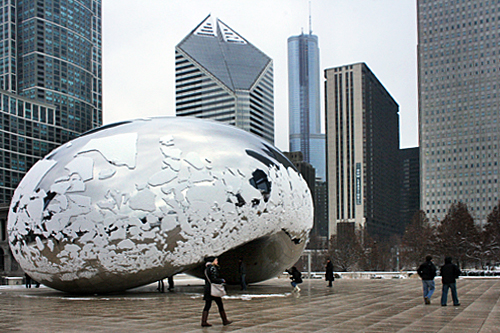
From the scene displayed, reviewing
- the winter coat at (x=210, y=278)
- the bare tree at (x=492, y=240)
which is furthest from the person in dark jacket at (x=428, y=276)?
the bare tree at (x=492, y=240)

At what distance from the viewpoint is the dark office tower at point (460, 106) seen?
14738cm

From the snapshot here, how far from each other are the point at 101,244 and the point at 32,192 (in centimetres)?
305

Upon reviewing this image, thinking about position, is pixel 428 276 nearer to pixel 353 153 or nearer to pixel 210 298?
pixel 210 298

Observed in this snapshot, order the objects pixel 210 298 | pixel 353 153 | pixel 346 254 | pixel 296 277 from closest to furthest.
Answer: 1. pixel 210 298
2. pixel 296 277
3. pixel 346 254
4. pixel 353 153

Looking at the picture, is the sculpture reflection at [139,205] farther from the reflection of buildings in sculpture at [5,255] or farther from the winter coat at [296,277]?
the reflection of buildings in sculpture at [5,255]

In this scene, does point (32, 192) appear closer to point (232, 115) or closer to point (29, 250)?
point (29, 250)

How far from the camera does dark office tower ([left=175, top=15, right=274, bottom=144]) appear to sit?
17988 centimetres

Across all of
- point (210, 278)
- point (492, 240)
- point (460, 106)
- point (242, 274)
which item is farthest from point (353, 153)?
point (210, 278)

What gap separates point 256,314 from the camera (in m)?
12.9

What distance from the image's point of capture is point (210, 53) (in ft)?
601

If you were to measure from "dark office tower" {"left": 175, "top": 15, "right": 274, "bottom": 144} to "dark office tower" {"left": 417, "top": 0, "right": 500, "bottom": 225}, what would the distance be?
56.7 metres

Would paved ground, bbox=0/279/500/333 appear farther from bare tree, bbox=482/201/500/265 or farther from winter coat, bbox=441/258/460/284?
bare tree, bbox=482/201/500/265

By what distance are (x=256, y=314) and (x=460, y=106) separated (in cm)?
15049

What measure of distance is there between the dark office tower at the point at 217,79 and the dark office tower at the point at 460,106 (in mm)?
56701
